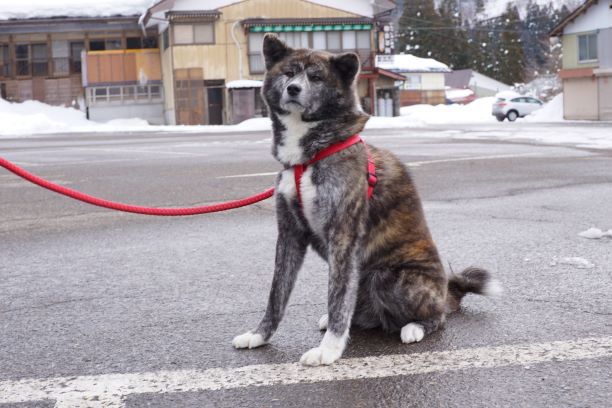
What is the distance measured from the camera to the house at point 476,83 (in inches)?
3797

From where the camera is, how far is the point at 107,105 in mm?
50969

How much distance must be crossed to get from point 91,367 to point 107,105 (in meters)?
49.4

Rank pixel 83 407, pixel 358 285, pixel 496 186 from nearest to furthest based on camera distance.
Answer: pixel 83 407 < pixel 358 285 < pixel 496 186

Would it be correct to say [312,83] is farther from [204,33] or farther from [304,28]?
[304,28]

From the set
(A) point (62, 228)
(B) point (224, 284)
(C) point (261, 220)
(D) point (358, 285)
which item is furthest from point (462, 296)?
(A) point (62, 228)

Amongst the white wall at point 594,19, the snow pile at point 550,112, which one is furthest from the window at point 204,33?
the white wall at point 594,19

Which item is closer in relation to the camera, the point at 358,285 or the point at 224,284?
the point at 358,285

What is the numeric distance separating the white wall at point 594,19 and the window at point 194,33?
67.6 ft

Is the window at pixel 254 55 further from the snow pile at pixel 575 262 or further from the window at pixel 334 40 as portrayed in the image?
the snow pile at pixel 575 262

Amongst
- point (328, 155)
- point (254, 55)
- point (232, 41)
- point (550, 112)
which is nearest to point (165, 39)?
point (232, 41)

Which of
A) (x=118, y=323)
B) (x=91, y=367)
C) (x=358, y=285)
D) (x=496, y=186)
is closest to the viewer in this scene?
(x=91, y=367)

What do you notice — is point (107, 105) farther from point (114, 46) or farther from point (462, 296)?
point (462, 296)

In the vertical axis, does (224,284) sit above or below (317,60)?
below

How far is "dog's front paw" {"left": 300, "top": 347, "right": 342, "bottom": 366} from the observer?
336cm
